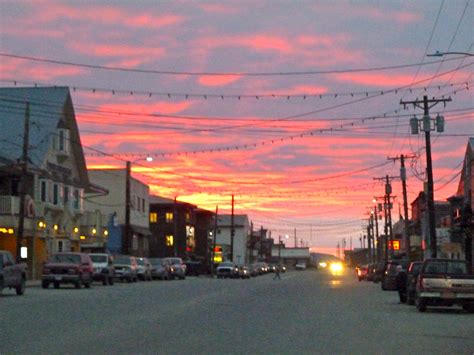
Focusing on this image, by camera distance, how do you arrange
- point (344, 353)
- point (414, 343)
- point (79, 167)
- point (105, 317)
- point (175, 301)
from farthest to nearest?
1. point (79, 167)
2. point (175, 301)
3. point (105, 317)
4. point (414, 343)
5. point (344, 353)

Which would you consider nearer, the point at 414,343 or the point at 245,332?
the point at 414,343

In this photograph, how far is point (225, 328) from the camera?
2025 cm

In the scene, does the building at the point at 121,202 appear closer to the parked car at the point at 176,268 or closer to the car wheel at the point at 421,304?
the parked car at the point at 176,268

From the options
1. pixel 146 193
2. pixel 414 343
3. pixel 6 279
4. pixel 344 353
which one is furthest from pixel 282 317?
pixel 146 193

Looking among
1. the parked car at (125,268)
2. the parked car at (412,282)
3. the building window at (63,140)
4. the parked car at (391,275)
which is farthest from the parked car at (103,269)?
the parked car at (412,282)

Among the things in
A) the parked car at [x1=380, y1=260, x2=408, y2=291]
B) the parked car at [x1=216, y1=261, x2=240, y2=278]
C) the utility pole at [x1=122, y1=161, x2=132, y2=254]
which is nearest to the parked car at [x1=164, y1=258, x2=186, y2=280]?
the utility pole at [x1=122, y1=161, x2=132, y2=254]

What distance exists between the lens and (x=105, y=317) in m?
23.2

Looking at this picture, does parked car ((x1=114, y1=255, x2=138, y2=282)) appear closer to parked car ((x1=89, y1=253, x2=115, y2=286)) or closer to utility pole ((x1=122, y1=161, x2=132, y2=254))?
utility pole ((x1=122, y1=161, x2=132, y2=254))

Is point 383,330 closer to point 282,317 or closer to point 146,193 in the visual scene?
point 282,317

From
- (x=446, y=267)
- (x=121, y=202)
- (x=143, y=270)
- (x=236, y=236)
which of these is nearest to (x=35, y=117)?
(x=143, y=270)

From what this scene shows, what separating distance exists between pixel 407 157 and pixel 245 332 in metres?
52.8

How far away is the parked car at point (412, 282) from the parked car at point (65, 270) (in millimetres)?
17915

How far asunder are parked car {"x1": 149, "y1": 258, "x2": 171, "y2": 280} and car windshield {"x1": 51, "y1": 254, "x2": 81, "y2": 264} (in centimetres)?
2458

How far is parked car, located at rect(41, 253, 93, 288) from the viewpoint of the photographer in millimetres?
43406
